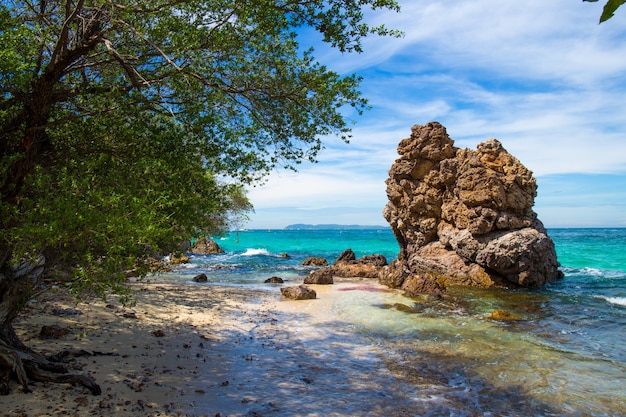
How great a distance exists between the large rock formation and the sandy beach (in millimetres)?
12218

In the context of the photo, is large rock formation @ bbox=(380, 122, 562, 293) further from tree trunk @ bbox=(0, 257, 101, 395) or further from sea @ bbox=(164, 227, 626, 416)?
tree trunk @ bbox=(0, 257, 101, 395)

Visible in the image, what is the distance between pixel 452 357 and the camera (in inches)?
415

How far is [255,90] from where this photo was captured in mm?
9375

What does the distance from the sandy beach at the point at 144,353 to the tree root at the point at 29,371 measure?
0.34ft

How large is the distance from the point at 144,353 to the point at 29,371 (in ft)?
9.48

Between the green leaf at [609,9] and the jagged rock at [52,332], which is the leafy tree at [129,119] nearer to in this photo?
the jagged rock at [52,332]

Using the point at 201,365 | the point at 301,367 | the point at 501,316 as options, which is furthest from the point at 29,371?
the point at 501,316

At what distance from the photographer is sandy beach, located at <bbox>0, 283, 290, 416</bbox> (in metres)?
6.17

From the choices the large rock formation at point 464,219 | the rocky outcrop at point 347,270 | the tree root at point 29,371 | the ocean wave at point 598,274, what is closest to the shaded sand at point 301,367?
the tree root at point 29,371

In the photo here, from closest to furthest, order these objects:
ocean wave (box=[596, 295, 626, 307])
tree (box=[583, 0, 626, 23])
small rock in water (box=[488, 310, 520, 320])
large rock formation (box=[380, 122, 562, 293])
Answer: tree (box=[583, 0, 626, 23]) → small rock in water (box=[488, 310, 520, 320]) → ocean wave (box=[596, 295, 626, 307]) → large rock formation (box=[380, 122, 562, 293])

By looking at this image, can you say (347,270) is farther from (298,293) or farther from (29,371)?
(29,371)

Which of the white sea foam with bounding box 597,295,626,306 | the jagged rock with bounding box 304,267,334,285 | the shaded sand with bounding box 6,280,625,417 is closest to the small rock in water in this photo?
the shaded sand with bounding box 6,280,625,417

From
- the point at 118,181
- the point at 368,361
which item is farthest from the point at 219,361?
the point at 118,181

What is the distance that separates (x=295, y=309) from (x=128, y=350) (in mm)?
8329
